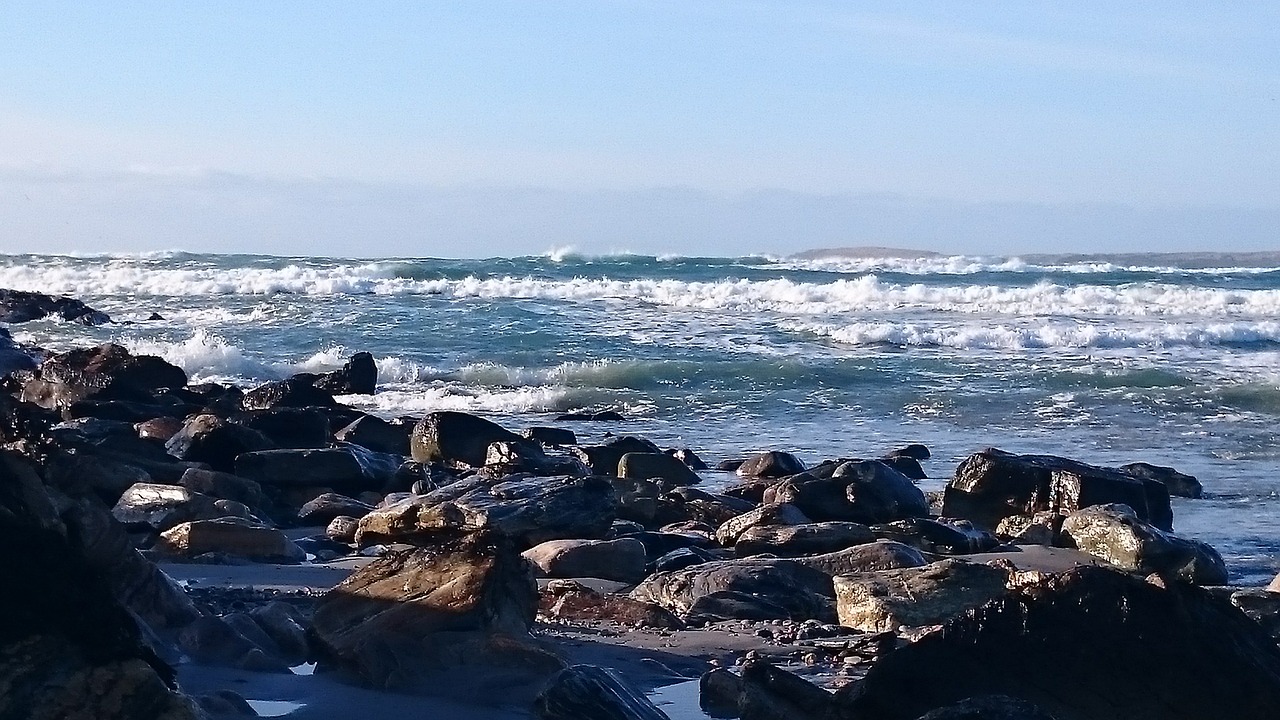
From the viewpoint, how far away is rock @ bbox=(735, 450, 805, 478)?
1112 centimetres

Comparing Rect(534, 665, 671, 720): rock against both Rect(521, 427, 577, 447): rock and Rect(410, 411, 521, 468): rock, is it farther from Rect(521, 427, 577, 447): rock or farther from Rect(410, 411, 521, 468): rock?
Rect(521, 427, 577, 447): rock

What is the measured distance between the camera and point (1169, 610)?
12.6 feet

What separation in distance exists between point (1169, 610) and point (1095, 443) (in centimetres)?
1043

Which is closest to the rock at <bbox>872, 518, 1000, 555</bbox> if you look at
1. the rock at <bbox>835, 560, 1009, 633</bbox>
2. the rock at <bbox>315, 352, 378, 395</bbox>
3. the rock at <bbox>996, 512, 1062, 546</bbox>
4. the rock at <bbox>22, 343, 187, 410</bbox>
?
the rock at <bbox>996, 512, 1062, 546</bbox>

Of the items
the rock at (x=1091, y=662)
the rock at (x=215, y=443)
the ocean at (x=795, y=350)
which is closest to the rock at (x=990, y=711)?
the rock at (x=1091, y=662)

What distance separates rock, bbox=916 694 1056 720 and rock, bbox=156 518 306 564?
170 inches

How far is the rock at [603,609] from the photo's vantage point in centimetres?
573

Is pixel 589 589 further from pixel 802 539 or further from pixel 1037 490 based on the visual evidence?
pixel 1037 490

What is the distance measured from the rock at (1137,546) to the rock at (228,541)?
12.9ft

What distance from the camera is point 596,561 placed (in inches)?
267

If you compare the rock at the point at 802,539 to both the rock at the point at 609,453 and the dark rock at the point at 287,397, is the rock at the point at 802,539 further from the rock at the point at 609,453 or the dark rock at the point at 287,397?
the dark rock at the point at 287,397

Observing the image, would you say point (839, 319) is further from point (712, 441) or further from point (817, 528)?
point (817, 528)

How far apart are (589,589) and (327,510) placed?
116 inches

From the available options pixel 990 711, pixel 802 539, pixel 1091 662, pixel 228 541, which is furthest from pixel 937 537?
pixel 990 711
